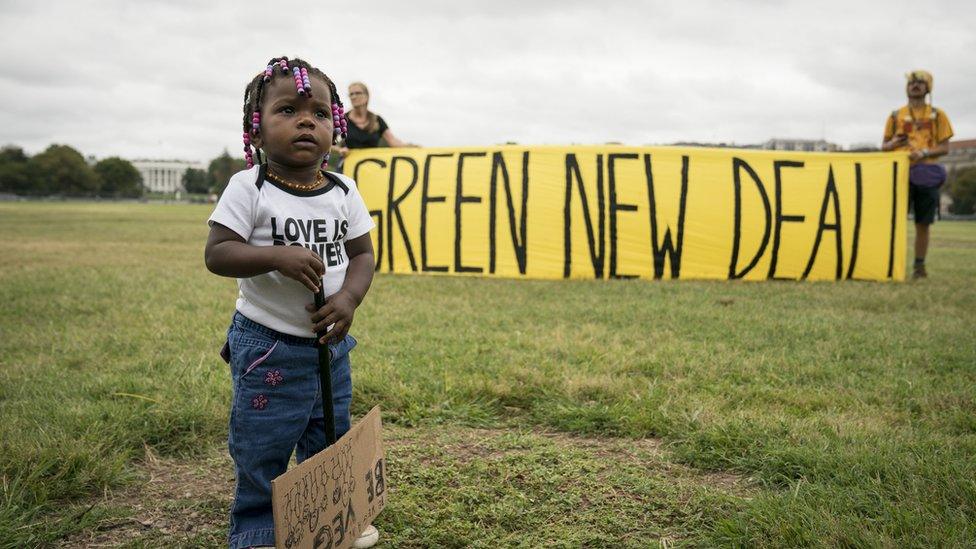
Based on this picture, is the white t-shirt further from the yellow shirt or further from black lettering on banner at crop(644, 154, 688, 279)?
the yellow shirt

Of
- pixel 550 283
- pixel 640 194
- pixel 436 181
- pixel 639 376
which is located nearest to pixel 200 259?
pixel 436 181

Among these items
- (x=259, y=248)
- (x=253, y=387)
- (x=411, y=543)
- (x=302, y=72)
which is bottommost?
(x=411, y=543)

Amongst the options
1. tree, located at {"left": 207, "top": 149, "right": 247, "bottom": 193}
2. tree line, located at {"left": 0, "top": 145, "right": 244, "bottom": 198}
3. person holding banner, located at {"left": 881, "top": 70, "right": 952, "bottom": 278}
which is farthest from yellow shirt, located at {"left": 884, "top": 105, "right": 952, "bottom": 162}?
→ tree, located at {"left": 207, "top": 149, "right": 247, "bottom": 193}

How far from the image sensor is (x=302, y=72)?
1.96 m

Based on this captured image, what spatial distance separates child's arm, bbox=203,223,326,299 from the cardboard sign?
47 cm

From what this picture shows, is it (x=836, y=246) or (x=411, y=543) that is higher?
(x=836, y=246)

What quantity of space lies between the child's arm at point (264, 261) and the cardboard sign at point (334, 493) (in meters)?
0.47

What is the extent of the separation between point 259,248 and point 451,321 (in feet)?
10.5

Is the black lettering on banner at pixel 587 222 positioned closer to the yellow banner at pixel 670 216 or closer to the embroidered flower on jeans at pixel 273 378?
the yellow banner at pixel 670 216

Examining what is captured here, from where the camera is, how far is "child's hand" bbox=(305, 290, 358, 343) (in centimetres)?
192

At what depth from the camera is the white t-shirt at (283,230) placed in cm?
191

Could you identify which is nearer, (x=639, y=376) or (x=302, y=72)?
(x=302, y=72)

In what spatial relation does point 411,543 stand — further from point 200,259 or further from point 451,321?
point 200,259

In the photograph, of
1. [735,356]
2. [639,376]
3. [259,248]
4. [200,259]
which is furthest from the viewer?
[200,259]
